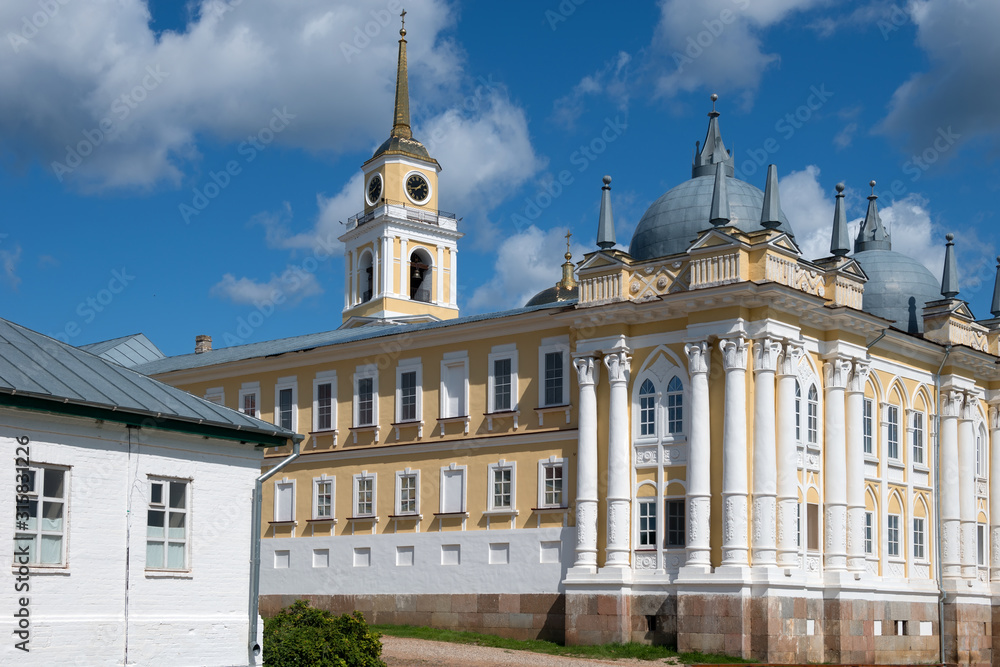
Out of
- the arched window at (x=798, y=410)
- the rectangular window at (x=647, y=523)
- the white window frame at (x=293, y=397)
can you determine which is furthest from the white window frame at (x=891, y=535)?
the white window frame at (x=293, y=397)

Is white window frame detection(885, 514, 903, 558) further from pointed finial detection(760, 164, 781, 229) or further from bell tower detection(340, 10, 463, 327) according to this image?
bell tower detection(340, 10, 463, 327)

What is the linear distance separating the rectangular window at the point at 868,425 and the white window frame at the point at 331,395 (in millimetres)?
17274

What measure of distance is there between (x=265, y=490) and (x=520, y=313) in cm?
1258

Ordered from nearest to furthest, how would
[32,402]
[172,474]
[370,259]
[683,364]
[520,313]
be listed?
[32,402]
[172,474]
[683,364]
[520,313]
[370,259]

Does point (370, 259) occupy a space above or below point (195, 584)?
above

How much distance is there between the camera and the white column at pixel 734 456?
111 feet

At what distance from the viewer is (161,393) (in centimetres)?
2338

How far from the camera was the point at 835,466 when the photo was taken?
36969 mm

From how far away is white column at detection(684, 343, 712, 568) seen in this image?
34.4 m

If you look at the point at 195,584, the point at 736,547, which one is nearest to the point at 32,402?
the point at 195,584

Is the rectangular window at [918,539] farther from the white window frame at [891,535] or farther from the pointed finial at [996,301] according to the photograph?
the pointed finial at [996,301]

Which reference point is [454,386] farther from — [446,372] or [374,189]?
→ [374,189]

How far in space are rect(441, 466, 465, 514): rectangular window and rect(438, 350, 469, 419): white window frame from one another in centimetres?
172

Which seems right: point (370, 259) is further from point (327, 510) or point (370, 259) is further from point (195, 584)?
point (195, 584)
